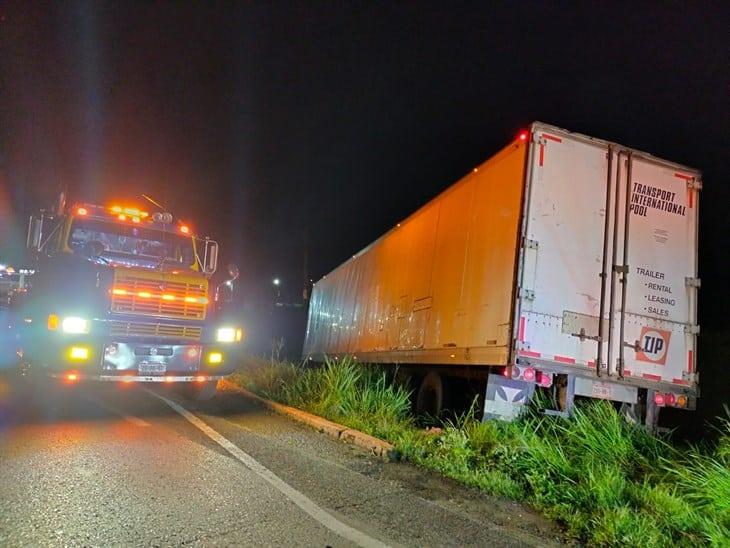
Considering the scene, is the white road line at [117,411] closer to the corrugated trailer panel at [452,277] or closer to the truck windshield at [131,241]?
the truck windshield at [131,241]

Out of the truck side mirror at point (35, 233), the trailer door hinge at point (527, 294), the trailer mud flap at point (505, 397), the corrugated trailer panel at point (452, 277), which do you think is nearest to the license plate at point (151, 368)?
the truck side mirror at point (35, 233)

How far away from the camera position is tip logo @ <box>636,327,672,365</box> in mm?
7039

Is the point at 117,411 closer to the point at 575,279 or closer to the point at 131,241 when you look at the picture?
the point at 131,241

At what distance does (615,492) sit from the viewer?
15.3 ft

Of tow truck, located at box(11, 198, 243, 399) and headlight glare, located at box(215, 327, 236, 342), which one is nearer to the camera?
tow truck, located at box(11, 198, 243, 399)

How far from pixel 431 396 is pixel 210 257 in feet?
13.6

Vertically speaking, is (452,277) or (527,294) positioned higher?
(452,277)

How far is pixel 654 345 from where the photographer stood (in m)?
7.09

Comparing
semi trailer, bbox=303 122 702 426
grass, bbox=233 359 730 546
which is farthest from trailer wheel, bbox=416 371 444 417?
grass, bbox=233 359 730 546

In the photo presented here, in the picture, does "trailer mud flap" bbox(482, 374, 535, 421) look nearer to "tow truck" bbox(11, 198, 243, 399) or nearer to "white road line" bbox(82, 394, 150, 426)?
"tow truck" bbox(11, 198, 243, 399)

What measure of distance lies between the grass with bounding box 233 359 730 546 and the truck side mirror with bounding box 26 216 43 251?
491 centimetres

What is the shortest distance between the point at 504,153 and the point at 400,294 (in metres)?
3.88

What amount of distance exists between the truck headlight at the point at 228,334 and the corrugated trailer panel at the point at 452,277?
2765 mm

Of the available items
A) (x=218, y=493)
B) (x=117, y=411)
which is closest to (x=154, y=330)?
(x=117, y=411)
